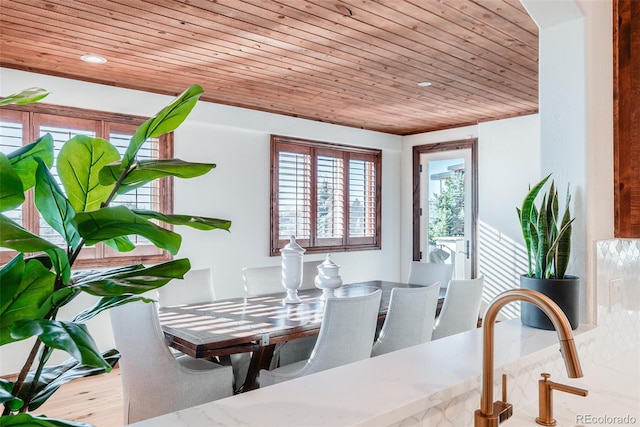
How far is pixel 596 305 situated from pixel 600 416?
1.69ft

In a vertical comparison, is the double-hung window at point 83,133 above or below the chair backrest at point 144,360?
above

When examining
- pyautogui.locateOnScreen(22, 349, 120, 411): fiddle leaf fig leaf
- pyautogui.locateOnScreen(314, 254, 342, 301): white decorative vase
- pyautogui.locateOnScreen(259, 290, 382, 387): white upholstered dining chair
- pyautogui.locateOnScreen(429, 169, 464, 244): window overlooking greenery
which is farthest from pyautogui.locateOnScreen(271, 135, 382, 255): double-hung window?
pyautogui.locateOnScreen(22, 349, 120, 411): fiddle leaf fig leaf

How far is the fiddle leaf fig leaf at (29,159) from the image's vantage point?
60cm

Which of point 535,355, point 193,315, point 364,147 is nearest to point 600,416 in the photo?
point 535,355

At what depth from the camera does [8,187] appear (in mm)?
494

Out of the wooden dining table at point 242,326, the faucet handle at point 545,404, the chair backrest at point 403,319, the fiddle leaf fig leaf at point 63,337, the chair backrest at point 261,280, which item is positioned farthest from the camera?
the chair backrest at point 261,280

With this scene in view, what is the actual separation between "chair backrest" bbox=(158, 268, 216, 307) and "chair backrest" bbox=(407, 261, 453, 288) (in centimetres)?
185

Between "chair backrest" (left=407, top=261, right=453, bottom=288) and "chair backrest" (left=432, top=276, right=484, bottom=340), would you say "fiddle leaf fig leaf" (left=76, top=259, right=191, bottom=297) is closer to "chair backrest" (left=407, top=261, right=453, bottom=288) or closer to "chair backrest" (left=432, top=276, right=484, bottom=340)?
"chair backrest" (left=432, top=276, right=484, bottom=340)

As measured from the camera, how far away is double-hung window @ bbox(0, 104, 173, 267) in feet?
12.2

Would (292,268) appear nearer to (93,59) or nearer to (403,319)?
(403,319)

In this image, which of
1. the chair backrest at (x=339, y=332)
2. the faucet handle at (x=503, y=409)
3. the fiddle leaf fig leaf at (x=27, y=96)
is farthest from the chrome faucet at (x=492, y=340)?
the chair backrest at (x=339, y=332)

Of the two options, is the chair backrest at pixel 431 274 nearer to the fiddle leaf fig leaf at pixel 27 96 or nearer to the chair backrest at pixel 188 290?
the chair backrest at pixel 188 290

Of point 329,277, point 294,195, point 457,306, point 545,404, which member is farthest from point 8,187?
point 294,195

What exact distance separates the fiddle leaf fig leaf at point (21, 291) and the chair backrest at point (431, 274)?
3973 mm
